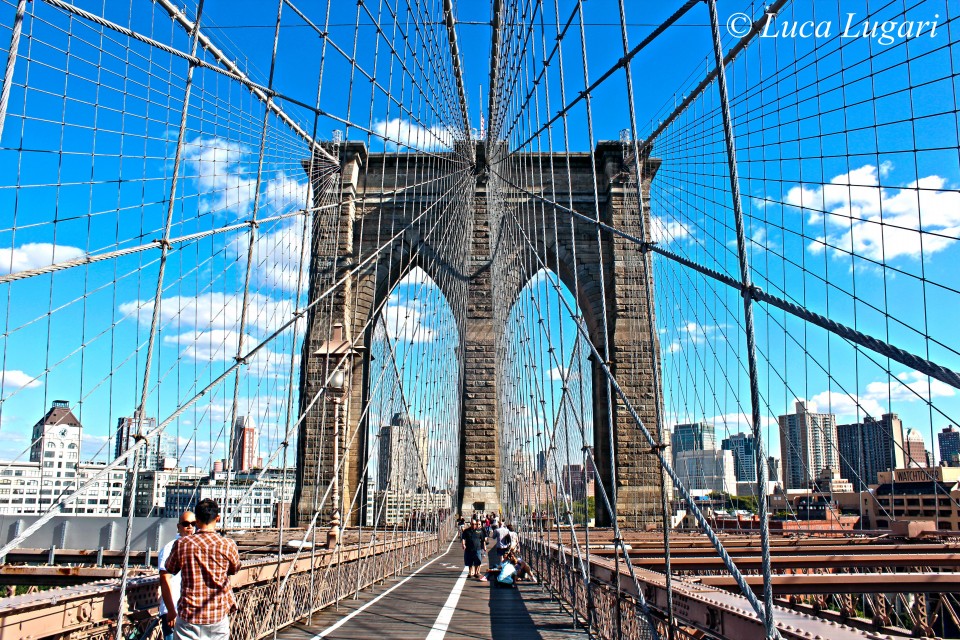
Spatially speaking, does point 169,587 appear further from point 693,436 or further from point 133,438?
point 693,436

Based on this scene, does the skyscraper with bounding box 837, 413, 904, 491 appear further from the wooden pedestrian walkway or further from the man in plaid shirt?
the man in plaid shirt

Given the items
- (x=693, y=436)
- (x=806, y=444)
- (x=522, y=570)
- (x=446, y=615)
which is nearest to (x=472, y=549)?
(x=522, y=570)

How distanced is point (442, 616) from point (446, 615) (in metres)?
0.10

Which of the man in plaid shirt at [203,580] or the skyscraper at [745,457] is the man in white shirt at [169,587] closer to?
the man in plaid shirt at [203,580]

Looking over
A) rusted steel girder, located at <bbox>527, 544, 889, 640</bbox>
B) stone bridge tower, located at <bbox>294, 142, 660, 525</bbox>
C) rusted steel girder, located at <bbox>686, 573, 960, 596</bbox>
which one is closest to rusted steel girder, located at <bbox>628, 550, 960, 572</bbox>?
rusted steel girder, located at <bbox>686, 573, 960, 596</bbox>

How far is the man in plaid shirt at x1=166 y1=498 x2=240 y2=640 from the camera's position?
328 cm

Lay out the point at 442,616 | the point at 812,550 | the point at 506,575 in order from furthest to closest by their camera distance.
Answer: the point at 506,575
the point at 812,550
the point at 442,616

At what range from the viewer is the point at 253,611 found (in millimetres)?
5082

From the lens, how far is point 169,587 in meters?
3.36

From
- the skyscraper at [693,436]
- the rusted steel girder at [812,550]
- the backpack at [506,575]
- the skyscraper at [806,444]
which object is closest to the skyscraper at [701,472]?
the skyscraper at [693,436]

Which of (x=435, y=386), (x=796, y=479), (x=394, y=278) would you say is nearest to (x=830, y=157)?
(x=435, y=386)

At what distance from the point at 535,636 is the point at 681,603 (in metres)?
2.66

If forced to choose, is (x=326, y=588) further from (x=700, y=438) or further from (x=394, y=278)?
(x=700, y=438)

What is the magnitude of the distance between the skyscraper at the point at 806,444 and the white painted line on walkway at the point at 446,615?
4244mm
